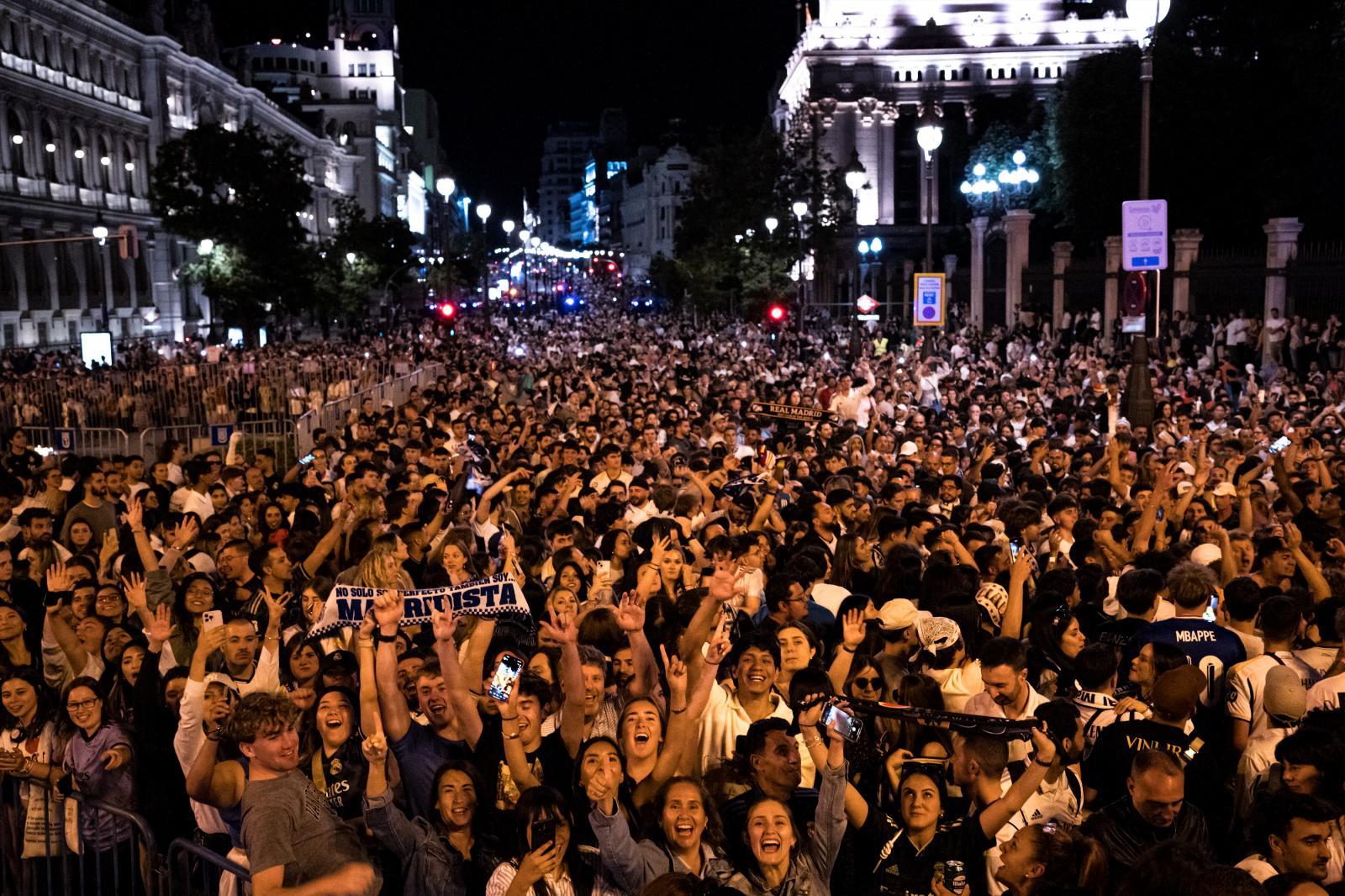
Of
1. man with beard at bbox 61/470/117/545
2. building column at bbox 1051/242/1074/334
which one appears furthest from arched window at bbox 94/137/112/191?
man with beard at bbox 61/470/117/545

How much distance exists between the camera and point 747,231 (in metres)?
53.3

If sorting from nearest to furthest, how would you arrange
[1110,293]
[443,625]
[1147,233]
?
[443,625]
[1147,233]
[1110,293]

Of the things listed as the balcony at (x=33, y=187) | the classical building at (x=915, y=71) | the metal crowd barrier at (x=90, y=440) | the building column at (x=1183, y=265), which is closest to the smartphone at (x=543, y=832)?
the metal crowd barrier at (x=90, y=440)

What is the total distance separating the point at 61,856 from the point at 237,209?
167 ft

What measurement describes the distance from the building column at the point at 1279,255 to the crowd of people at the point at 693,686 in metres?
14.5

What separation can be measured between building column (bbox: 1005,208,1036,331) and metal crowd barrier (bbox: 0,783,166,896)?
35.3 m

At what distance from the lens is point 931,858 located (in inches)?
195

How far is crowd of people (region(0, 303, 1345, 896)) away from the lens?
4.81 m

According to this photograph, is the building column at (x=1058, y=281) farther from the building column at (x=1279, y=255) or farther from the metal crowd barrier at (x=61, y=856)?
the metal crowd barrier at (x=61, y=856)

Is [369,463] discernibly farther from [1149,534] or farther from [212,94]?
[212,94]

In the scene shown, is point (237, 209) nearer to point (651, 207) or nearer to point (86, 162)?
point (86, 162)

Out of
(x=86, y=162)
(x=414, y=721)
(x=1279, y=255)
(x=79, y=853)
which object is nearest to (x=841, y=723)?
(x=414, y=721)

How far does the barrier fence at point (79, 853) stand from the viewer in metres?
5.45

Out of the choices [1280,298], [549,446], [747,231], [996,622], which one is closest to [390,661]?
[996,622]
